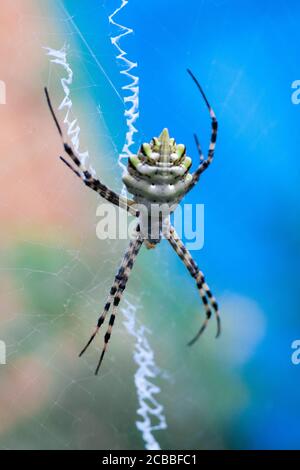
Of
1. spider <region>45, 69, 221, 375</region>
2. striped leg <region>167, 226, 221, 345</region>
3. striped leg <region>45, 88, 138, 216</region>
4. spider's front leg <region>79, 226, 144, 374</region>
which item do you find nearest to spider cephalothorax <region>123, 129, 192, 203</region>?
spider <region>45, 69, 221, 375</region>

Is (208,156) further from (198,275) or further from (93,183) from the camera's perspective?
(198,275)

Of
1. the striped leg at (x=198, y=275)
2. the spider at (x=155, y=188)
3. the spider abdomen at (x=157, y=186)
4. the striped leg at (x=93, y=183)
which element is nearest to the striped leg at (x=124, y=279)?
the spider at (x=155, y=188)

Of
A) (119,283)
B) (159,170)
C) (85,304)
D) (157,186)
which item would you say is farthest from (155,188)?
(85,304)

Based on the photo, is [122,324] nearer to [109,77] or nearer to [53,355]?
[53,355]

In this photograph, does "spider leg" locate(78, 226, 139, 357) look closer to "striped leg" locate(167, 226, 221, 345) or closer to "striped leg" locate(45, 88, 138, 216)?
"striped leg" locate(167, 226, 221, 345)

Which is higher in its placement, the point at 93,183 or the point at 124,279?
the point at 93,183
